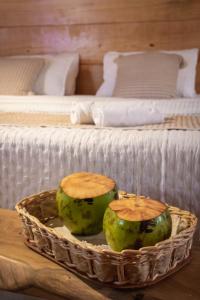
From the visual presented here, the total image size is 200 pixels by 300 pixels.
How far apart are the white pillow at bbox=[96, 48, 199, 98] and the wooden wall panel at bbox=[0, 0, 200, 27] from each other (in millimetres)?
286

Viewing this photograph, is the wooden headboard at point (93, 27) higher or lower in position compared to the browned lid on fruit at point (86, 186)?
higher

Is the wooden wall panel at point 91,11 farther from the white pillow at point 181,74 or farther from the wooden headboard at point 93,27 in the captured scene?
the white pillow at point 181,74

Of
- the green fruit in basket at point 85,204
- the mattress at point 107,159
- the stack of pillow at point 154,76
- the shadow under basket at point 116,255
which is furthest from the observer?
Result: the stack of pillow at point 154,76

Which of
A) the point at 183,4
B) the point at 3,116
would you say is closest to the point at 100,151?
the point at 3,116

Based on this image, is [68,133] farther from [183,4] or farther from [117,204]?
[183,4]

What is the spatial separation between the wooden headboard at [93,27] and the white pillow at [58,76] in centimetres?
14

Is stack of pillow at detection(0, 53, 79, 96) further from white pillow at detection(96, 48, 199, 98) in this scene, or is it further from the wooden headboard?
white pillow at detection(96, 48, 199, 98)

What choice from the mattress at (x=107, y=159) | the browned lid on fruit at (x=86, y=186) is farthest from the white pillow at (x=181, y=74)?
the browned lid on fruit at (x=86, y=186)

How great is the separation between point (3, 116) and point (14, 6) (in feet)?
6.03

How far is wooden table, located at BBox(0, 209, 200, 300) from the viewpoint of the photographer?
0.82 meters

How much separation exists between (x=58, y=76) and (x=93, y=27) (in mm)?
495

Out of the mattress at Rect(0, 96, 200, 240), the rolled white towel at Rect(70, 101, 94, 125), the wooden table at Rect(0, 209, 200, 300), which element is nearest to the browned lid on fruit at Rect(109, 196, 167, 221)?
the wooden table at Rect(0, 209, 200, 300)

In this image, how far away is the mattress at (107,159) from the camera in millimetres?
1184

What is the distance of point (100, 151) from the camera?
4.09 feet
